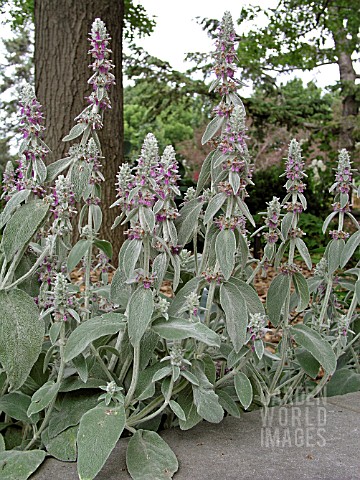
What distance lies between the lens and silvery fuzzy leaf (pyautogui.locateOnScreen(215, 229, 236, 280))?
1331 mm

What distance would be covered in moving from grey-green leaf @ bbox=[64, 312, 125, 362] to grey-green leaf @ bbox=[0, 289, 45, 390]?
117mm

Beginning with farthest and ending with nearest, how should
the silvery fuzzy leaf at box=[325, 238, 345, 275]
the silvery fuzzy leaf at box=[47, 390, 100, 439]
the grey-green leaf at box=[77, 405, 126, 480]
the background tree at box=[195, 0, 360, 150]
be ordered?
1. the background tree at box=[195, 0, 360, 150]
2. the silvery fuzzy leaf at box=[325, 238, 345, 275]
3. the silvery fuzzy leaf at box=[47, 390, 100, 439]
4. the grey-green leaf at box=[77, 405, 126, 480]

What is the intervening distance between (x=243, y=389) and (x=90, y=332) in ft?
1.45

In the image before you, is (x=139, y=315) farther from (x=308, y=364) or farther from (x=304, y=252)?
(x=308, y=364)

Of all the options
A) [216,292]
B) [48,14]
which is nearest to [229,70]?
[216,292]

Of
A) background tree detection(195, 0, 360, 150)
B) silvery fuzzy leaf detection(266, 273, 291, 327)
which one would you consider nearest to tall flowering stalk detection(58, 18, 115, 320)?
silvery fuzzy leaf detection(266, 273, 291, 327)

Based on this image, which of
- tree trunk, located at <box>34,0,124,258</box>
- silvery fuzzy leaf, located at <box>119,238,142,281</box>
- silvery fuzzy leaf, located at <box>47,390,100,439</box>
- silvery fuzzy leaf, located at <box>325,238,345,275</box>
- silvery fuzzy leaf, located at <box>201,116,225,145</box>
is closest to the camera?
silvery fuzzy leaf, located at <box>119,238,142,281</box>

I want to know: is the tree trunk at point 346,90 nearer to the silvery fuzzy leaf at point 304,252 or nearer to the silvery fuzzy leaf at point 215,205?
the silvery fuzzy leaf at point 304,252

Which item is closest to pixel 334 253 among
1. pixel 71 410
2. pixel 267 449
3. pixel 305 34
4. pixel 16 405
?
pixel 267 449

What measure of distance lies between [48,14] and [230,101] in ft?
12.6

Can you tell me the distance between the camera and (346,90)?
29.3ft

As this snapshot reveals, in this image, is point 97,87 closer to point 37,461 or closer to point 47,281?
point 47,281

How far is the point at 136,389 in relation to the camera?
1.41 metres

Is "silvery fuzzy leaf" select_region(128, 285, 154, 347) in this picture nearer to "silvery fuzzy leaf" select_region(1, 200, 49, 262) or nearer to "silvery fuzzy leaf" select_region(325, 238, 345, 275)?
"silvery fuzzy leaf" select_region(1, 200, 49, 262)
